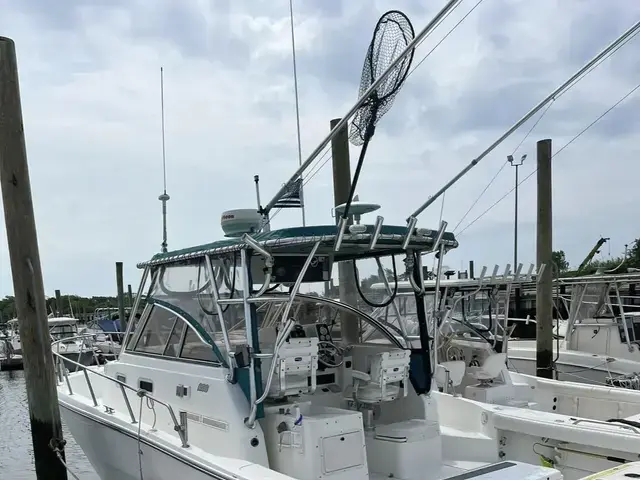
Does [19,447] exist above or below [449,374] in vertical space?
below

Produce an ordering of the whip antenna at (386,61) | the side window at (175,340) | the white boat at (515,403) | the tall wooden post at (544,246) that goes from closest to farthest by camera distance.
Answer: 1. the whip antenna at (386,61)
2. the white boat at (515,403)
3. the side window at (175,340)
4. the tall wooden post at (544,246)

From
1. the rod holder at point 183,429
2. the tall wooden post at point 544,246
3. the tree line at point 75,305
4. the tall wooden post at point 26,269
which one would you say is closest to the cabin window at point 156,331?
the rod holder at point 183,429

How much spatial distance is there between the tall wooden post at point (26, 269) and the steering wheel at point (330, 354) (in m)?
2.98

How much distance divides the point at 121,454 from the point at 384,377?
8.88 feet

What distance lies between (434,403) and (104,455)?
3382 millimetres

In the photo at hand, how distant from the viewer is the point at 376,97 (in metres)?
4.84

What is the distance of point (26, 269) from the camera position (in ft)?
22.1

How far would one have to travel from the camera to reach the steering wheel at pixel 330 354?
19.5 feet

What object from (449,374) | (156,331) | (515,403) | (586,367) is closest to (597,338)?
(586,367)

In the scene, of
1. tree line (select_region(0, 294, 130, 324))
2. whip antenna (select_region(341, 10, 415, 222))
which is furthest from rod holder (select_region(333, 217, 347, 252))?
tree line (select_region(0, 294, 130, 324))

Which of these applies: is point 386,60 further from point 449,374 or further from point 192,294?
point 449,374

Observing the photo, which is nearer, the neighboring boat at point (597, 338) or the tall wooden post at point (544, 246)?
the tall wooden post at point (544, 246)

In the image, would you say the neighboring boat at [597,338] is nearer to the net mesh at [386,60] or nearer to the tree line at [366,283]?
the tree line at [366,283]

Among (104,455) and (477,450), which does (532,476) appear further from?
(104,455)
